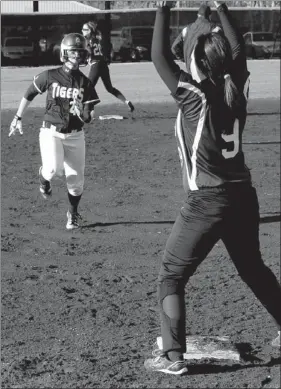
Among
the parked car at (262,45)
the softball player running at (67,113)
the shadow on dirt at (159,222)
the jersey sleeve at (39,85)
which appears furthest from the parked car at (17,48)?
the jersey sleeve at (39,85)

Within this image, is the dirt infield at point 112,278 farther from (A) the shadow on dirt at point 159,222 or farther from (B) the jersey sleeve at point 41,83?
(B) the jersey sleeve at point 41,83

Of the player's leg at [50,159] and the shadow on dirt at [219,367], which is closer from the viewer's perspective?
the shadow on dirt at [219,367]

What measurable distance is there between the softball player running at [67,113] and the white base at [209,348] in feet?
6.20

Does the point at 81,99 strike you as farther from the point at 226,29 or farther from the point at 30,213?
the point at 30,213

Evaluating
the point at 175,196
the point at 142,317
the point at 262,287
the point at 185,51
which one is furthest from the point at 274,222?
the point at 185,51

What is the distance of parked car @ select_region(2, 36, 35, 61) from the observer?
24.0m

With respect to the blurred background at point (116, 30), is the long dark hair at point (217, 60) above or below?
above

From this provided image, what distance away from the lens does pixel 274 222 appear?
1064 centimetres

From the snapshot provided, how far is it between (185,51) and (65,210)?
5906mm

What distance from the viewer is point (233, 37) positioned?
5746 mm

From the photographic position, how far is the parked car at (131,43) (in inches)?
1025

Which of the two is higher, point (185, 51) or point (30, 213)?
point (185, 51)

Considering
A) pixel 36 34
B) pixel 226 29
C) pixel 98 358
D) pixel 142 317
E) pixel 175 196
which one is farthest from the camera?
pixel 36 34

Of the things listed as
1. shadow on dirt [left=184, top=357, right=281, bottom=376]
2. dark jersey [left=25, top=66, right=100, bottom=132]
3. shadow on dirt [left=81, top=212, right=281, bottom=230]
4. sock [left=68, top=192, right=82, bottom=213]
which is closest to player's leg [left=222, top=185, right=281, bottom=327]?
shadow on dirt [left=184, top=357, right=281, bottom=376]
